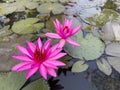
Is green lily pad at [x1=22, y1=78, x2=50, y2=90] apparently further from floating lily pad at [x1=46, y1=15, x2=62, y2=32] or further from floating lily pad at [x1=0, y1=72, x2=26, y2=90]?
floating lily pad at [x1=46, y1=15, x2=62, y2=32]

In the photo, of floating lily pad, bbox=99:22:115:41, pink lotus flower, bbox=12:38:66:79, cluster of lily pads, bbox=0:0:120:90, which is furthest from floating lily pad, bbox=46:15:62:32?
pink lotus flower, bbox=12:38:66:79

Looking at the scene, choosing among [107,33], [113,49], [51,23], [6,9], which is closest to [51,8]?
[51,23]

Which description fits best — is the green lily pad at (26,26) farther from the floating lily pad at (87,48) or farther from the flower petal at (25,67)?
the flower petal at (25,67)

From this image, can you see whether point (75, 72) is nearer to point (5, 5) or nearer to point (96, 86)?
point (96, 86)

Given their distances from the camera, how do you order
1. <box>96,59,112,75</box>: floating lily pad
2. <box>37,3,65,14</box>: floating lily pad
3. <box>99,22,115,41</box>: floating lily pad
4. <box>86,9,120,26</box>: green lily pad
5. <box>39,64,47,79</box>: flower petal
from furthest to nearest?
<box>37,3,65,14</box>: floating lily pad → <box>86,9,120,26</box>: green lily pad → <box>99,22,115,41</box>: floating lily pad → <box>96,59,112,75</box>: floating lily pad → <box>39,64,47,79</box>: flower petal

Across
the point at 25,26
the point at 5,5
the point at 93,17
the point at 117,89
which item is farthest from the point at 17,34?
the point at 117,89

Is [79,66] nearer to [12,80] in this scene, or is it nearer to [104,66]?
[104,66]

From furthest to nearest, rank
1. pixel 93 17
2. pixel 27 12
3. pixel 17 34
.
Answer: pixel 27 12 < pixel 93 17 < pixel 17 34
